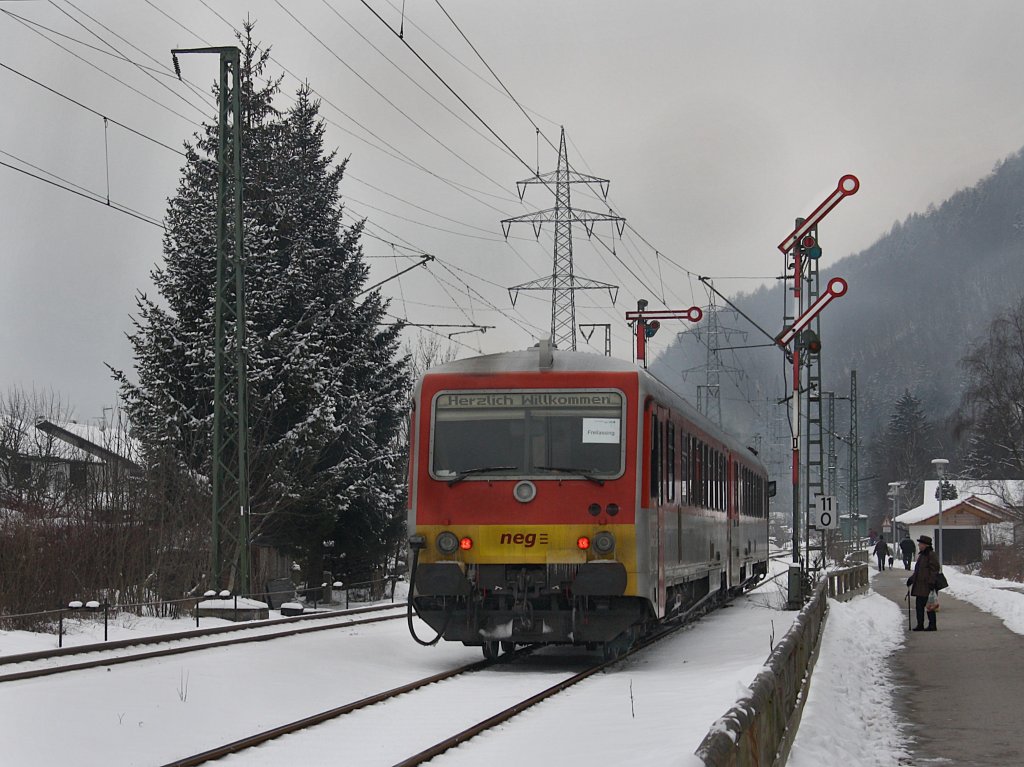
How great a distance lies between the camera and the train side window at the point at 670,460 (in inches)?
624

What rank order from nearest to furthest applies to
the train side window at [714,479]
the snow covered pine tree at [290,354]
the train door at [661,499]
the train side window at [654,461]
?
the train side window at [654,461]
the train door at [661,499]
the train side window at [714,479]
the snow covered pine tree at [290,354]

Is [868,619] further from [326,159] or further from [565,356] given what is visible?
[326,159]

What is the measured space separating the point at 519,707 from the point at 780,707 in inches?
139

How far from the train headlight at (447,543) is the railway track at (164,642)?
3606mm

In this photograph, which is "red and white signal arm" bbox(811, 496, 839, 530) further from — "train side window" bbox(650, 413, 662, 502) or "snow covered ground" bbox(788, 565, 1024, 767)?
"train side window" bbox(650, 413, 662, 502)

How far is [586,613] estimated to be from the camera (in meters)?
14.5

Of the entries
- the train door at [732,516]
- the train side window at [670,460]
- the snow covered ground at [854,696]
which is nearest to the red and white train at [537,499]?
the train side window at [670,460]

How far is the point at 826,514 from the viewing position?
30484 millimetres

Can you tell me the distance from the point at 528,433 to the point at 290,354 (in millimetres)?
15390

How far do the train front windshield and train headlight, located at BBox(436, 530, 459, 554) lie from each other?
2.02 feet

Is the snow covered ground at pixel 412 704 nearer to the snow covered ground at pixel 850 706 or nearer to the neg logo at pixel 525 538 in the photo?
the snow covered ground at pixel 850 706

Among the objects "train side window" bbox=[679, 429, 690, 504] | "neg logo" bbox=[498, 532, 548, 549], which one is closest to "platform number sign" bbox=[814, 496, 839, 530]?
"train side window" bbox=[679, 429, 690, 504]

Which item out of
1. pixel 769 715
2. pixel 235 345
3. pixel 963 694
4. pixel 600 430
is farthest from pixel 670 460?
pixel 235 345

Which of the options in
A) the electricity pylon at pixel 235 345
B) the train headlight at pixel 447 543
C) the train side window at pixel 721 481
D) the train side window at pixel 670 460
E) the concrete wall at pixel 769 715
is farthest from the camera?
the electricity pylon at pixel 235 345
